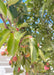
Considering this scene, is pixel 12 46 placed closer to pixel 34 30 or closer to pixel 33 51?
pixel 33 51

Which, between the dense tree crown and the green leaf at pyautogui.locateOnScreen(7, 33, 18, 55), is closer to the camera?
the green leaf at pyautogui.locateOnScreen(7, 33, 18, 55)

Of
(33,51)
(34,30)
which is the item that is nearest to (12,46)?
(33,51)

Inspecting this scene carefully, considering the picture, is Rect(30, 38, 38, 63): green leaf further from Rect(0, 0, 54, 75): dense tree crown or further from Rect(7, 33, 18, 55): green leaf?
Rect(0, 0, 54, 75): dense tree crown

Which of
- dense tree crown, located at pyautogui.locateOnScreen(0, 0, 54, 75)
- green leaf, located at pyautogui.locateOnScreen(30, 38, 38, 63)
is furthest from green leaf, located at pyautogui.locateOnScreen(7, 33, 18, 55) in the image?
dense tree crown, located at pyautogui.locateOnScreen(0, 0, 54, 75)

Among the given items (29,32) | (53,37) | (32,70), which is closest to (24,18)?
(29,32)

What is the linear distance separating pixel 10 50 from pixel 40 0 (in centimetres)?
49

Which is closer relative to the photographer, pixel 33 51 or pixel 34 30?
pixel 33 51

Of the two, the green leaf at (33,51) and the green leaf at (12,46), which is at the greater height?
the green leaf at (12,46)

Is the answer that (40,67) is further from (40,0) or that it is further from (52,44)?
(40,0)

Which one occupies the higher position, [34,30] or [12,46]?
[12,46]

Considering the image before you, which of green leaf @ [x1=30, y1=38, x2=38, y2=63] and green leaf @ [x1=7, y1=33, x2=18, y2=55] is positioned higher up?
green leaf @ [x1=7, y1=33, x2=18, y2=55]

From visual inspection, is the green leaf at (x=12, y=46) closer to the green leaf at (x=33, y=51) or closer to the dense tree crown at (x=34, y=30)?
the green leaf at (x=33, y=51)

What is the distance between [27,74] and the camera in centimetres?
74

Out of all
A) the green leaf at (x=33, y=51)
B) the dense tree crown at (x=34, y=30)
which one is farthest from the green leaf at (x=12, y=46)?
the dense tree crown at (x=34, y=30)
